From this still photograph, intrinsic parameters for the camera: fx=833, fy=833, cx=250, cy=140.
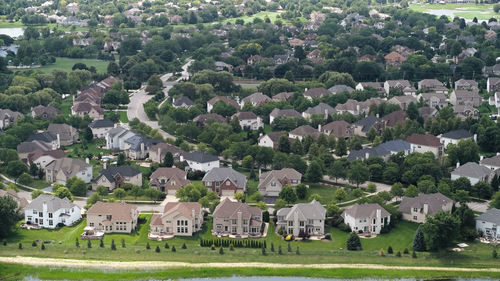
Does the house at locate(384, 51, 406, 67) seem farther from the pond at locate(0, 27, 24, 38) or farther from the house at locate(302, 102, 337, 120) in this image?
the pond at locate(0, 27, 24, 38)

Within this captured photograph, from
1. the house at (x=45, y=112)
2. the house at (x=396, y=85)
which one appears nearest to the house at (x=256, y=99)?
the house at (x=396, y=85)

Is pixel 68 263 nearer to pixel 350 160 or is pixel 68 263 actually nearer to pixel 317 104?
pixel 350 160

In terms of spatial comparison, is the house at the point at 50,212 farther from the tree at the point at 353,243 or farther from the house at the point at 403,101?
the house at the point at 403,101

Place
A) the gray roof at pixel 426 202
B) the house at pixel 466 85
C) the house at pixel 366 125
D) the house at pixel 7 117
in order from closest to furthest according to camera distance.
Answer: the gray roof at pixel 426 202 → the house at pixel 366 125 → the house at pixel 7 117 → the house at pixel 466 85

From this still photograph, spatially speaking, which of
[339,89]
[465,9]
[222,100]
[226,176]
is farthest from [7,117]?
[465,9]

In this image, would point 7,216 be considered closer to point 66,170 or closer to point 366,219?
point 66,170

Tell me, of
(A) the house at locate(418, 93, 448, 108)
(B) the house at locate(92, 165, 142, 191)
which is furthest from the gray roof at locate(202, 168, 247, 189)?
(A) the house at locate(418, 93, 448, 108)

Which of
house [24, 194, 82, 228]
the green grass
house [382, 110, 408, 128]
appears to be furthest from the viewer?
the green grass
